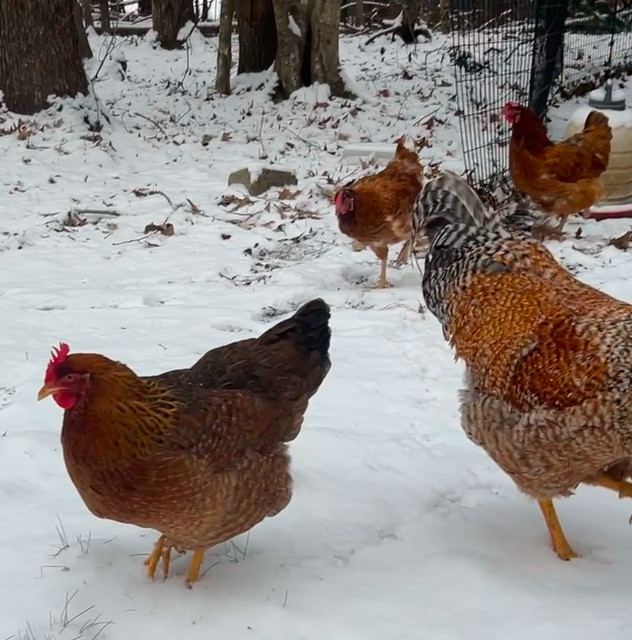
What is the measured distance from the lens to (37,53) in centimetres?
1076

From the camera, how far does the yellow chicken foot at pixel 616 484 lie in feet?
11.2

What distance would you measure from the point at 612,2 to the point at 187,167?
6.61 meters

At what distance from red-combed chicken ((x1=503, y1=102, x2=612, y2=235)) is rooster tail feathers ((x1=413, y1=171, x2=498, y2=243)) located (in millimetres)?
3687

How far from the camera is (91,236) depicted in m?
7.89

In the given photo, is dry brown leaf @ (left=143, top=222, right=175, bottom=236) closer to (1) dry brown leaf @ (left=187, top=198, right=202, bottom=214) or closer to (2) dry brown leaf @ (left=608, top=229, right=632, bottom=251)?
(1) dry brown leaf @ (left=187, top=198, right=202, bottom=214)

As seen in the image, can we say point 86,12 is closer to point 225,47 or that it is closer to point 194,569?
point 225,47

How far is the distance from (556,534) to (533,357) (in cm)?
81

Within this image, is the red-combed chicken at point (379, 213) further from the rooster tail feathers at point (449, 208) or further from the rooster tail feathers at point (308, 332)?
→ the rooster tail feathers at point (308, 332)

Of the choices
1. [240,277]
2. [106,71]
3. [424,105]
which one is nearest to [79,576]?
[240,277]

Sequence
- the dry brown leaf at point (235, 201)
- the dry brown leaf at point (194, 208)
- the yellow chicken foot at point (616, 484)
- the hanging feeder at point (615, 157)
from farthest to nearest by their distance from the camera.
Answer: the dry brown leaf at point (235, 201)
the dry brown leaf at point (194, 208)
the hanging feeder at point (615, 157)
the yellow chicken foot at point (616, 484)

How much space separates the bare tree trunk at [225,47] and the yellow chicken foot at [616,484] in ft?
34.8

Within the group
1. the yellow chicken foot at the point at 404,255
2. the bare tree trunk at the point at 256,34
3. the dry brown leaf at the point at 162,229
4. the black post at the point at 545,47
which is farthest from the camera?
the bare tree trunk at the point at 256,34

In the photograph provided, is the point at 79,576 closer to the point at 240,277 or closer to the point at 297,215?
the point at 240,277

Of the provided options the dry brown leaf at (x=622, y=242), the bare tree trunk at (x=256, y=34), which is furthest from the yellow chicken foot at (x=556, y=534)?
the bare tree trunk at (x=256, y=34)
